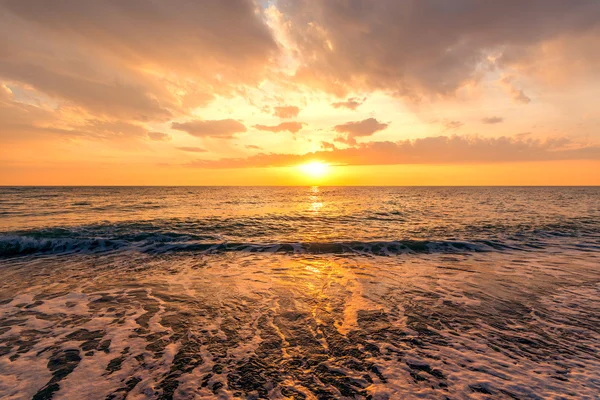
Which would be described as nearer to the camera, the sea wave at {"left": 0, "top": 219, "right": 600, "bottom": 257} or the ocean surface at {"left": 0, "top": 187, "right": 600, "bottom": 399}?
the ocean surface at {"left": 0, "top": 187, "right": 600, "bottom": 399}

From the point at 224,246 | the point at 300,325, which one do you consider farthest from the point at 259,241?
the point at 300,325

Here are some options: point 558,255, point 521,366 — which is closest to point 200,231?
point 521,366

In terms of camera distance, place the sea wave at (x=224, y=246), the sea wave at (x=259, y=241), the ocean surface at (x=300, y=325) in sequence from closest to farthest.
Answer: the ocean surface at (x=300, y=325)
the sea wave at (x=224, y=246)
the sea wave at (x=259, y=241)

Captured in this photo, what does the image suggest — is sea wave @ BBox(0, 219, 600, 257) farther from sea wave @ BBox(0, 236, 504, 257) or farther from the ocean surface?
the ocean surface

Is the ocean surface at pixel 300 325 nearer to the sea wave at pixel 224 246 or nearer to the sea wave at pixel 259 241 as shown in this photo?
the sea wave at pixel 224 246

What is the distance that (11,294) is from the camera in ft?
35.8

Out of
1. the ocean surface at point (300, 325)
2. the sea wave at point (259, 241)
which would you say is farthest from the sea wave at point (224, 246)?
the ocean surface at point (300, 325)

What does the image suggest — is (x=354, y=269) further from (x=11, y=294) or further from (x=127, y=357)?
(x=11, y=294)

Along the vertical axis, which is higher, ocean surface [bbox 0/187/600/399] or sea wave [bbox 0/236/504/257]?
ocean surface [bbox 0/187/600/399]

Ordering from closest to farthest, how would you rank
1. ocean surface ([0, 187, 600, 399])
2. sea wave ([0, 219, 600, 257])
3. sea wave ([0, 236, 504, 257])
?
1. ocean surface ([0, 187, 600, 399])
2. sea wave ([0, 236, 504, 257])
3. sea wave ([0, 219, 600, 257])

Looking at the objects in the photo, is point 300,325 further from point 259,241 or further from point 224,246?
point 259,241

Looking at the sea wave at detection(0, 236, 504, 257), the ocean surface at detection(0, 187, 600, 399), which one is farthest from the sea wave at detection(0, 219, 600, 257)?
the ocean surface at detection(0, 187, 600, 399)

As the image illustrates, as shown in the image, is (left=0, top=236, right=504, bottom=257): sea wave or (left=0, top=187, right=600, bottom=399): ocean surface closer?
(left=0, top=187, right=600, bottom=399): ocean surface

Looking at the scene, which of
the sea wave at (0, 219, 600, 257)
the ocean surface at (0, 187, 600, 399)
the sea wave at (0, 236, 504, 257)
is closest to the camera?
the ocean surface at (0, 187, 600, 399)
